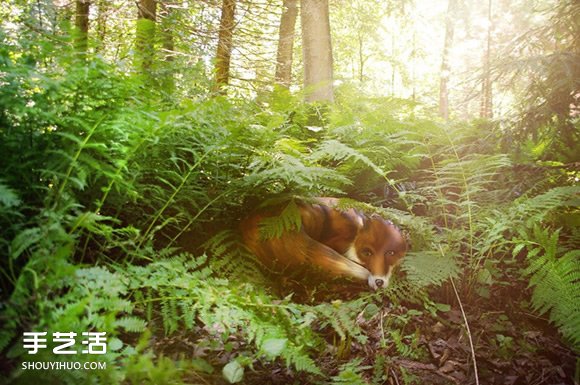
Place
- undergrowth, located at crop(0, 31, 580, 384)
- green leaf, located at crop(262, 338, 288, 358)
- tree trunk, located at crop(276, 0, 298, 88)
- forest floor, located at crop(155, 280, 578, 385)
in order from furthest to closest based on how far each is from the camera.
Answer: tree trunk, located at crop(276, 0, 298, 88), forest floor, located at crop(155, 280, 578, 385), green leaf, located at crop(262, 338, 288, 358), undergrowth, located at crop(0, 31, 580, 384)

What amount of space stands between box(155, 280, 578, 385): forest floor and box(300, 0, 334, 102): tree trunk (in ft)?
13.9

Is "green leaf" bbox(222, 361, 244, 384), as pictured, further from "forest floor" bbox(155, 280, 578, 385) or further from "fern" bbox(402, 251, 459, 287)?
"fern" bbox(402, 251, 459, 287)

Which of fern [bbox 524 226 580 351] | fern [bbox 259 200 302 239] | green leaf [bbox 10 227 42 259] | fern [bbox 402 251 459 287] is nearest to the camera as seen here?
green leaf [bbox 10 227 42 259]

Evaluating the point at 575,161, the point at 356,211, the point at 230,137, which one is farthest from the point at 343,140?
the point at 575,161

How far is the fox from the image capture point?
2.90 meters

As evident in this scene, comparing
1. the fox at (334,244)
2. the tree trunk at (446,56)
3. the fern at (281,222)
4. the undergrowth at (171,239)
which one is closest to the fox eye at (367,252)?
the fox at (334,244)

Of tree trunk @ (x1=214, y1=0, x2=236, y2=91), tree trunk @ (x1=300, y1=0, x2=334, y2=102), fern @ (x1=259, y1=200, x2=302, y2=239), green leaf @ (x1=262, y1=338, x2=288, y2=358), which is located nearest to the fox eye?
fern @ (x1=259, y1=200, x2=302, y2=239)

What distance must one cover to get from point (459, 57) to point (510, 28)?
3929 mm

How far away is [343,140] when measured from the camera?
13.7ft

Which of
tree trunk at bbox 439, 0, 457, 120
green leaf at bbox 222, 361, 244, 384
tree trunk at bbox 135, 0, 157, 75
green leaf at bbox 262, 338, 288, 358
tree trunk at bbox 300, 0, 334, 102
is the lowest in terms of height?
green leaf at bbox 222, 361, 244, 384

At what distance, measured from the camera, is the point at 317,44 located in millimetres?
6203

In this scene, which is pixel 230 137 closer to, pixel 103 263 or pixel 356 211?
pixel 103 263

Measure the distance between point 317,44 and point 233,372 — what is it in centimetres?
559

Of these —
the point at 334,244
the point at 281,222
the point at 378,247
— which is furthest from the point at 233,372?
the point at 378,247
